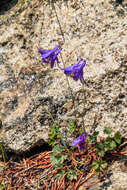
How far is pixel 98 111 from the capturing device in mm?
2545

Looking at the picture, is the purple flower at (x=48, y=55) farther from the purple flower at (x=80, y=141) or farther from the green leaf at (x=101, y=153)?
the green leaf at (x=101, y=153)

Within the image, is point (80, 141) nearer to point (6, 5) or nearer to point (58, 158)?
point (58, 158)

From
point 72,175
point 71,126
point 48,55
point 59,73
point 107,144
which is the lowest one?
point 72,175

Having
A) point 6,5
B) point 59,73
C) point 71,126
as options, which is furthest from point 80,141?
point 6,5

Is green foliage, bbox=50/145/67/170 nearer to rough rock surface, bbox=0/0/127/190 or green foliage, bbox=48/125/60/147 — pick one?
green foliage, bbox=48/125/60/147

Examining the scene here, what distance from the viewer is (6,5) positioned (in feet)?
11.2

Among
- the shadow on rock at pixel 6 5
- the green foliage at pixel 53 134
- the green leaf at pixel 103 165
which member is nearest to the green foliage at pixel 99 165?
the green leaf at pixel 103 165

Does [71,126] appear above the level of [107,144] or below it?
above

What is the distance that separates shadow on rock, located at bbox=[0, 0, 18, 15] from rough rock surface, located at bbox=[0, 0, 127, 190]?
0.30 meters

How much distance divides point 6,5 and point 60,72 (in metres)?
1.51

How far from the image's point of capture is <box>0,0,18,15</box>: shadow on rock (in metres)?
3.32

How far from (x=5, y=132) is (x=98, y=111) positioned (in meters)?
1.16

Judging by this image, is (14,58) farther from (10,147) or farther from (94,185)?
(94,185)

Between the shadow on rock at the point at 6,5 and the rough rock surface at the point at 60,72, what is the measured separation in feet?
1.00
